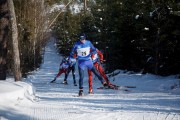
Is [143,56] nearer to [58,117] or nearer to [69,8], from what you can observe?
[58,117]

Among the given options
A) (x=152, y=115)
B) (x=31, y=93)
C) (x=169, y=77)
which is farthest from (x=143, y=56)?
(x=152, y=115)

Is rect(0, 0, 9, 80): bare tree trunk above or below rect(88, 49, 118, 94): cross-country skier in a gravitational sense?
above

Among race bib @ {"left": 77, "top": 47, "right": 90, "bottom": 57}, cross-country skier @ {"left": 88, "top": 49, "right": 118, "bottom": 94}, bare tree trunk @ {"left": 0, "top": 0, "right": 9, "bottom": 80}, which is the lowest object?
cross-country skier @ {"left": 88, "top": 49, "right": 118, "bottom": 94}

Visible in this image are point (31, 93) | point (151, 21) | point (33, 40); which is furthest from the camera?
point (33, 40)

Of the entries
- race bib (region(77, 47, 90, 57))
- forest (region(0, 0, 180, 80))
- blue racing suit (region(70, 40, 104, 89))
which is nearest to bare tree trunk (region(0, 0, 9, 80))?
forest (region(0, 0, 180, 80))

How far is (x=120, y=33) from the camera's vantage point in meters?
19.1

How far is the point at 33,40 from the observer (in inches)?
1029

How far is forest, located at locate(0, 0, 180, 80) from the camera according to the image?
43.1 feet

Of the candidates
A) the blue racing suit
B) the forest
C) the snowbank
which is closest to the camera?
the snowbank

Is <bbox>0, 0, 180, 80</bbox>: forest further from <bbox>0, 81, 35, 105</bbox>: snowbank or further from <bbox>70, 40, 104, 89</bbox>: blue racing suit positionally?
<bbox>0, 81, 35, 105</bbox>: snowbank

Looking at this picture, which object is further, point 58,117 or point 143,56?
point 143,56

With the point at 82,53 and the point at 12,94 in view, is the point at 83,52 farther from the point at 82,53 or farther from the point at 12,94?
the point at 12,94

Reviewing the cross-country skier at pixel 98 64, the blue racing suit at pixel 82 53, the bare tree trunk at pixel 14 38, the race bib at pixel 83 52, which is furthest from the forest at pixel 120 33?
the cross-country skier at pixel 98 64

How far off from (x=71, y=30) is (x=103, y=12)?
17.5 m
